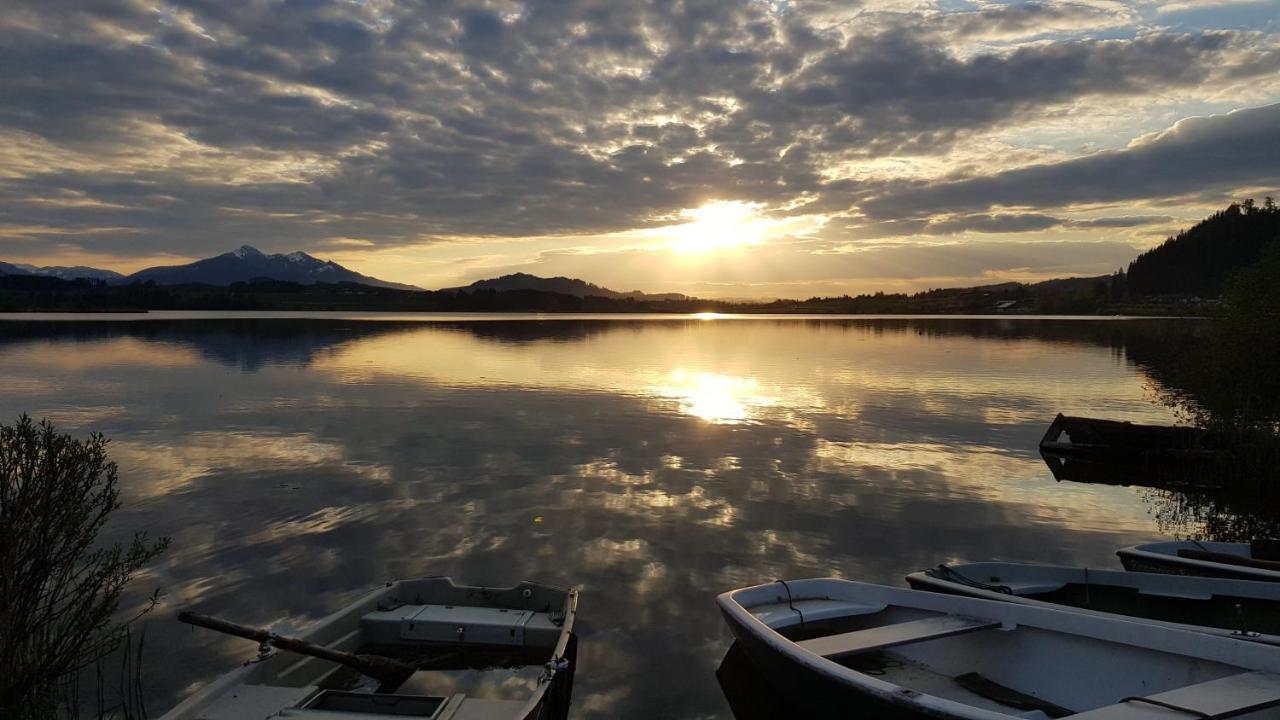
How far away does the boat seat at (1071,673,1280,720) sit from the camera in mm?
7141

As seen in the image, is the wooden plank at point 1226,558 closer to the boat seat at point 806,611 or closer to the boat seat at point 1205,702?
the boat seat at point 1205,702

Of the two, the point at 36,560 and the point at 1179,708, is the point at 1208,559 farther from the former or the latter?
the point at 36,560

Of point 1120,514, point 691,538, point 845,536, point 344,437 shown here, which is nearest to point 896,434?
point 1120,514

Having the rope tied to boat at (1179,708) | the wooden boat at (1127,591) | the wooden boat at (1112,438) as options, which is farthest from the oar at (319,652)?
the wooden boat at (1112,438)

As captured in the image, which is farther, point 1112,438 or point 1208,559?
point 1112,438

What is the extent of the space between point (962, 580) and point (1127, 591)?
283cm

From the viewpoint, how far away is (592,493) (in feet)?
69.4

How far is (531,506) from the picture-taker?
19.7 m

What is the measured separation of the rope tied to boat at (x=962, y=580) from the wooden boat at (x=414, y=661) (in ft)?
21.4

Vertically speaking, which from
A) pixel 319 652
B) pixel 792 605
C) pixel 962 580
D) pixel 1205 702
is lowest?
pixel 962 580

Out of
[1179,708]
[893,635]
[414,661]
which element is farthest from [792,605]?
[414,661]

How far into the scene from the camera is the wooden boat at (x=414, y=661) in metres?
8.25

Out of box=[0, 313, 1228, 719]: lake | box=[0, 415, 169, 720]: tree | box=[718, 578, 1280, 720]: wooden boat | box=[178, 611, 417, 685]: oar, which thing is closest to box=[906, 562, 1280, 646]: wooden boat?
box=[718, 578, 1280, 720]: wooden boat

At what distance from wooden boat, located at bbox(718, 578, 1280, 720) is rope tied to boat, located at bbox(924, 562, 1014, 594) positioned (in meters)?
1.78
